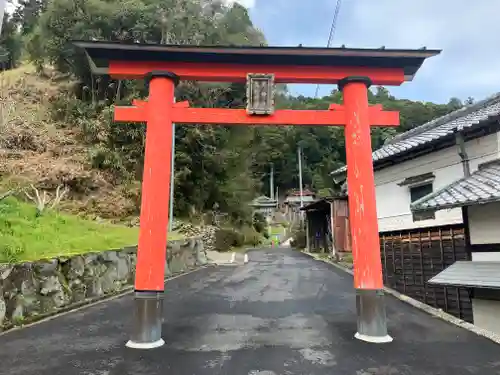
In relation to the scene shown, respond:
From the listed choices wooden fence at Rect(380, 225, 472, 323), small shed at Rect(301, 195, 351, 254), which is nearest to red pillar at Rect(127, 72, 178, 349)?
wooden fence at Rect(380, 225, 472, 323)

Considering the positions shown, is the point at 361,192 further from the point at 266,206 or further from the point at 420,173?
the point at 266,206

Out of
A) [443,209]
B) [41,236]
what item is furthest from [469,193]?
[41,236]

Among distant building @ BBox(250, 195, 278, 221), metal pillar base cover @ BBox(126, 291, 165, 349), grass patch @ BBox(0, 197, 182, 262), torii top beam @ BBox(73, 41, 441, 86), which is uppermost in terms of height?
distant building @ BBox(250, 195, 278, 221)

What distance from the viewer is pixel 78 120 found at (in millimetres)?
24047

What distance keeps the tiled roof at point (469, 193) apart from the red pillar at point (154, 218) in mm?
4917

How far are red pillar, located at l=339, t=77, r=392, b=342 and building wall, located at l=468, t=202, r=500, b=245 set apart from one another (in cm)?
282

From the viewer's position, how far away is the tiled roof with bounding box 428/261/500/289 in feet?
20.3

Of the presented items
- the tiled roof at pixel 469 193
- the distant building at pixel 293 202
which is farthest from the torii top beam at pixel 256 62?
the distant building at pixel 293 202

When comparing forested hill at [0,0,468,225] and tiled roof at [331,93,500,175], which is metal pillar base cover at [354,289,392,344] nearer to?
tiled roof at [331,93,500,175]

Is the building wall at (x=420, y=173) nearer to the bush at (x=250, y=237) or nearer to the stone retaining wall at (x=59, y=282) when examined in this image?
the stone retaining wall at (x=59, y=282)

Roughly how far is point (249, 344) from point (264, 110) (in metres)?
3.75

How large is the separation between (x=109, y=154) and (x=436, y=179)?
1826cm

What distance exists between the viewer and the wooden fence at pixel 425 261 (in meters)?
8.63

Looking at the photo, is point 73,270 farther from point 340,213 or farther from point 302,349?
point 340,213
